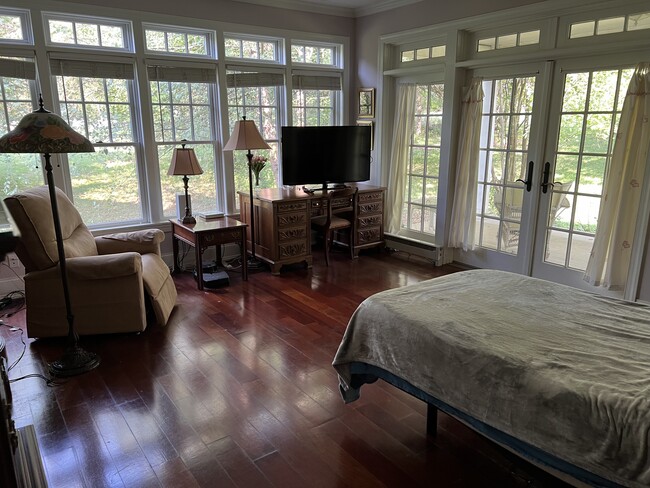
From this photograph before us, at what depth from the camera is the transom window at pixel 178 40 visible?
4.63m

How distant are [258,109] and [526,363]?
4.44 metres

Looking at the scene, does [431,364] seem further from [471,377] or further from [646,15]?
[646,15]

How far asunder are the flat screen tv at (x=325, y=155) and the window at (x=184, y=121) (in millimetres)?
863

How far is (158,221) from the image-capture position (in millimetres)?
4891

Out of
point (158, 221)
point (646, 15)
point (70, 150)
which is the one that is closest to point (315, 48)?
point (158, 221)

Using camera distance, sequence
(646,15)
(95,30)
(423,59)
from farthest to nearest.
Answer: (423,59) < (95,30) < (646,15)

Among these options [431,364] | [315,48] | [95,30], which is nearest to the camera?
[431,364]

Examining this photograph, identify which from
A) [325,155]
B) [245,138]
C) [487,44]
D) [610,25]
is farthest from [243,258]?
[610,25]

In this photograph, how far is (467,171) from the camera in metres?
4.84

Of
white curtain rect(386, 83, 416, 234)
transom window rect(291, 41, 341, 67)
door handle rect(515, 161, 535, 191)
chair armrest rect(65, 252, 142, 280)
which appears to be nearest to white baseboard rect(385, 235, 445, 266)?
white curtain rect(386, 83, 416, 234)

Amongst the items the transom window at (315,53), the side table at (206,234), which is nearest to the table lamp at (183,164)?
the side table at (206,234)

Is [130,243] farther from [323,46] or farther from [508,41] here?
[508,41]

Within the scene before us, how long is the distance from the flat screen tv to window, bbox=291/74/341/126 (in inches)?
28.2

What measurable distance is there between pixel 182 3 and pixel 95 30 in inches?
34.0
